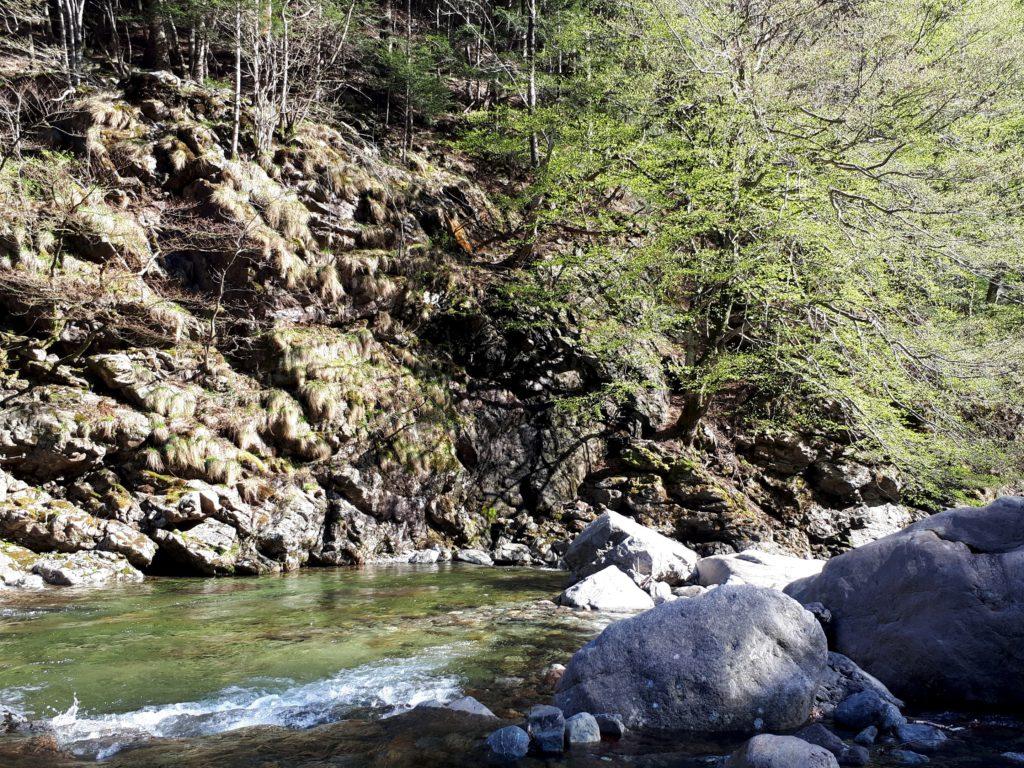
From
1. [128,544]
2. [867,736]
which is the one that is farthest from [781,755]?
[128,544]

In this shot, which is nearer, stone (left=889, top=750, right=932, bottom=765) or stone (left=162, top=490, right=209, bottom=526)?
stone (left=889, top=750, right=932, bottom=765)

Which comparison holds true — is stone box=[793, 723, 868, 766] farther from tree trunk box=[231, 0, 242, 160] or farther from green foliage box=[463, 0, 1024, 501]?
tree trunk box=[231, 0, 242, 160]

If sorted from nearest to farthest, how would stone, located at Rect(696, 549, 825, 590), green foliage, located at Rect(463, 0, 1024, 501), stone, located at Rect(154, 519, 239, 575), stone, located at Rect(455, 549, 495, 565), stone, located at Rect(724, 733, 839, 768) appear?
stone, located at Rect(724, 733, 839, 768) < stone, located at Rect(696, 549, 825, 590) < stone, located at Rect(154, 519, 239, 575) < green foliage, located at Rect(463, 0, 1024, 501) < stone, located at Rect(455, 549, 495, 565)

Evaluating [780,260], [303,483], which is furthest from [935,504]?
[303,483]

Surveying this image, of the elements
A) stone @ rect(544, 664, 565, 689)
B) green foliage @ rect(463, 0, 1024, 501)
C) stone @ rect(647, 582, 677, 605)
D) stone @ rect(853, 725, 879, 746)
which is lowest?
stone @ rect(647, 582, 677, 605)

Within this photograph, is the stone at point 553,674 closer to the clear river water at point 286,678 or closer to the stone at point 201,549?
the clear river water at point 286,678

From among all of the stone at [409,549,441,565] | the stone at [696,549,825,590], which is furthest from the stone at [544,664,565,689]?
the stone at [409,549,441,565]

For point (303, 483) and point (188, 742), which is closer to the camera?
point (188, 742)

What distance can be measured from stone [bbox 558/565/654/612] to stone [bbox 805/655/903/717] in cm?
295

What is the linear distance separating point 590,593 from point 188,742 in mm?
4783

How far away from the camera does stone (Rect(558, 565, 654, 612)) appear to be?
7.20 meters

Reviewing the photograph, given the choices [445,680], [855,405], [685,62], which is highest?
[685,62]

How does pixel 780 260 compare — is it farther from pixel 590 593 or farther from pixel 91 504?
pixel 91 504

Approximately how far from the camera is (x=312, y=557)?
35.3ft
